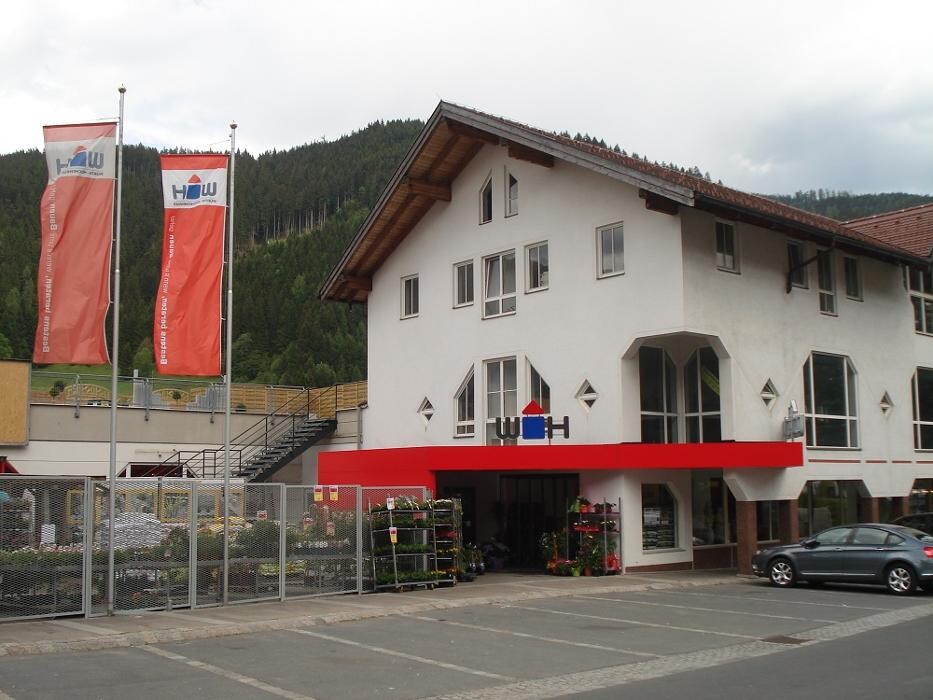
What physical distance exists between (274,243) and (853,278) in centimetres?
11140

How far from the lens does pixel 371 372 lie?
31.9 metres

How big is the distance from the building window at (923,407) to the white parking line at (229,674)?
978 inches

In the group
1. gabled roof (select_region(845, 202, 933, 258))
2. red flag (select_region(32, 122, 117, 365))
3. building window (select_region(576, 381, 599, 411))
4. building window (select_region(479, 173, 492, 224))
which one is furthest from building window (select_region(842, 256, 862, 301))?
red flag (select_region(32, 122, 117, 365))

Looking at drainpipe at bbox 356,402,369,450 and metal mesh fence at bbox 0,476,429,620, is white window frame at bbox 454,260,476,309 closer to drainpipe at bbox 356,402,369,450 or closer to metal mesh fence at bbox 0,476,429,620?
drainpipe at bbox 356,402,369,450

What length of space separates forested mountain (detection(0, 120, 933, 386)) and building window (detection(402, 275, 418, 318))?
58.2 meters

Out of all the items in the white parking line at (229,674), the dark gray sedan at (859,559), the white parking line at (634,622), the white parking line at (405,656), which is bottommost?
the white parking line at (634,622)

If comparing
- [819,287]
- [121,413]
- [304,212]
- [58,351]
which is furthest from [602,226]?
[304,212]

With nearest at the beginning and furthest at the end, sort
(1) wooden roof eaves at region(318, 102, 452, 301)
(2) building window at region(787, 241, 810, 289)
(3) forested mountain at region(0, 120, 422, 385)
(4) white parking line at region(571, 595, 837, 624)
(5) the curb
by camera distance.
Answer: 1. (5) the curb
2. (4) white parking line at region(571, 595, 837, 624)
3. (2) building window at region(787, 241, 810, 289)
4. (1) wooden roof eaves at region(318, 102, 452, 301)
5. (3) forested mountain at region(0, 120, 422, 385)

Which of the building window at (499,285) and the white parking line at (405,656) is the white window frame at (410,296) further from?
the white parking line at (405,656)

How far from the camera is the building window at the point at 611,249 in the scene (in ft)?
80.7

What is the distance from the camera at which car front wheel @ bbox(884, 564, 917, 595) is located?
63.6ft

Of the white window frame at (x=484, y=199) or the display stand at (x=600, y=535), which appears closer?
the display stand at (x=600, y=535)

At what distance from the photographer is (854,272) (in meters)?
29.0

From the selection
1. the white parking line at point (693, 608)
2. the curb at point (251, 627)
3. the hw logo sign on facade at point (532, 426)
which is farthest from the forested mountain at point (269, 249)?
the white parking line at point (693, 608)
